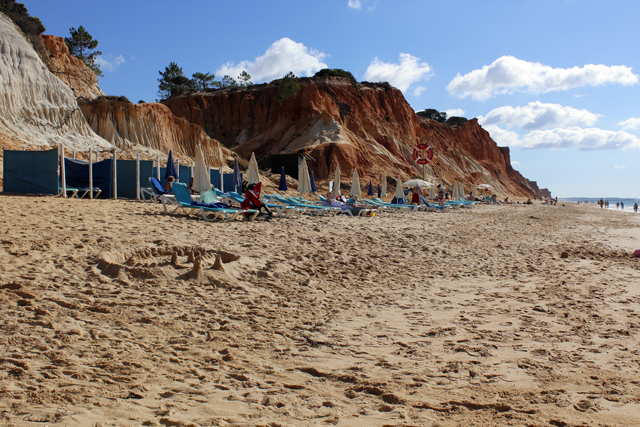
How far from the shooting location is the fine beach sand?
2.07 m

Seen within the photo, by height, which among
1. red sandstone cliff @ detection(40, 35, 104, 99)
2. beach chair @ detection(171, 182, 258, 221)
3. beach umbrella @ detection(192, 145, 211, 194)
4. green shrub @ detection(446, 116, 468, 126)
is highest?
green shrub @ detection(446, 116, 468, 126)

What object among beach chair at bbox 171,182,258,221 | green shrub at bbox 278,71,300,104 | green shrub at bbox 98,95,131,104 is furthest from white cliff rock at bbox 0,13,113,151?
green shrub at bbox 278,71,300,104

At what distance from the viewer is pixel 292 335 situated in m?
3.22

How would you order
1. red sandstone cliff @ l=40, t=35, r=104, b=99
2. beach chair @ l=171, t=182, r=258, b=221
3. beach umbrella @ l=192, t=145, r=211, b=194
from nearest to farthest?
beach chair @ l=171, t=182, r=258, b=221 < beach umbrella @ l=192, t=145, r=211, b=194 < red sandstone cliff @ l=40, t=35, r=104, b=99

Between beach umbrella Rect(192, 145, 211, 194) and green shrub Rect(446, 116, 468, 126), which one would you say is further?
green shrub Rect(446, 116, 468, 126)

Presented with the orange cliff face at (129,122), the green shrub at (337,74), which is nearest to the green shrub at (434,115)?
the green shrub at (337,74)

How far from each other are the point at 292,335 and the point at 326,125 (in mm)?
35421

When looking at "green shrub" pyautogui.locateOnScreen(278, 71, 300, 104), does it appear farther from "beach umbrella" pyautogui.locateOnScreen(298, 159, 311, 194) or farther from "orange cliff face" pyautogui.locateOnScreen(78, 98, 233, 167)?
"beach umbrella" pyautogui.locateOnScreen(298, 159, 311, 194)

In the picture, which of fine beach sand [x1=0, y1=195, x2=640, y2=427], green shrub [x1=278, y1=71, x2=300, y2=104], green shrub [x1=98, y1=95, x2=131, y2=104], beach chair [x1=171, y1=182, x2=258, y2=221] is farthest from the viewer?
green shrub [x1=278, y1=71, x2=300, y2=104]

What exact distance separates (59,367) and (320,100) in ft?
128

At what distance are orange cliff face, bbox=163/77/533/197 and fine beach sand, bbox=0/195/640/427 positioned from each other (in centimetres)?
2729

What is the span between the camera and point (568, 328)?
3.37m

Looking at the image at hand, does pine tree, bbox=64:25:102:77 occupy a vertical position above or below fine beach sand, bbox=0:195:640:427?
above

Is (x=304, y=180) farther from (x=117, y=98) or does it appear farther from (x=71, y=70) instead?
(x=71, y=70)
